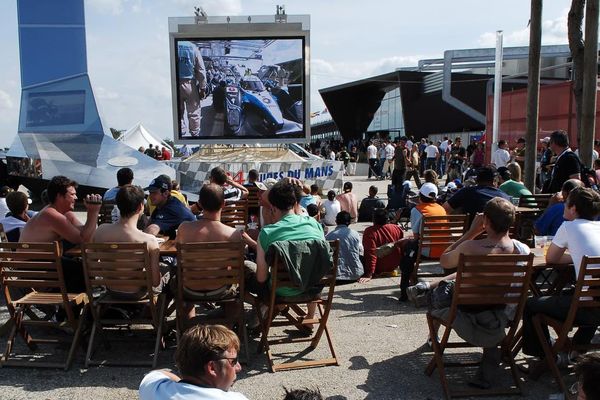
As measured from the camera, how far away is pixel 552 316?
3748 mm

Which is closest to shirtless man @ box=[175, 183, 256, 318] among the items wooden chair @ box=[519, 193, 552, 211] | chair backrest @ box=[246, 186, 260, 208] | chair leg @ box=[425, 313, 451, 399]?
chair leg @ box=[425, 313, 451, 399]

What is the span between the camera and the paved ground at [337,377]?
12.2 ft

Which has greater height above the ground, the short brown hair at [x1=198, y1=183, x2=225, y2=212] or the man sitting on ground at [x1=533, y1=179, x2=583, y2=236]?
the short brown hair at [x1=198, y1=183, x2=225, y2=212]

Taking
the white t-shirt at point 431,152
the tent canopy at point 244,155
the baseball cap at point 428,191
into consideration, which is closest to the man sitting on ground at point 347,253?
the baseball cap at point 428,191

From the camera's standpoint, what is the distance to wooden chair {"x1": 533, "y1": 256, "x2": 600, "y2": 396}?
3.47 m

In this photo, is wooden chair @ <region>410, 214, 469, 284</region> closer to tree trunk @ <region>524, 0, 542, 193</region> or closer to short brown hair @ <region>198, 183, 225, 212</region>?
short brown hair @ <region>198, 183, 225, 212</region>

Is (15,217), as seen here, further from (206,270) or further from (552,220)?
(552,220)

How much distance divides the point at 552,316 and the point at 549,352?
0.24 metres

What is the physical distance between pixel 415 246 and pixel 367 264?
906mm

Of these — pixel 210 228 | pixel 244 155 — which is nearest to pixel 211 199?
pixel 210 228

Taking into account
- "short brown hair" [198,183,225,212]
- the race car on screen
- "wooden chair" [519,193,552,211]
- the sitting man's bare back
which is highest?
the race car on screen

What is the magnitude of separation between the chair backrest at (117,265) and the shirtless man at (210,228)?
14.5 inches

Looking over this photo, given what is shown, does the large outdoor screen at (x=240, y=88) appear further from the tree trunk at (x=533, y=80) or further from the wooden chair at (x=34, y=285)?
the wooden chair at (x=34, y=285)

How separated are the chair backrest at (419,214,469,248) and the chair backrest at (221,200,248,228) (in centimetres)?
278
